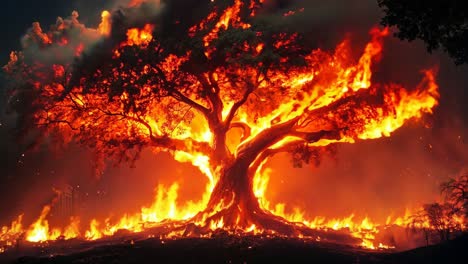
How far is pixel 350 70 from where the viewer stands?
27.4 m

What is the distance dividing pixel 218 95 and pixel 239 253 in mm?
11460

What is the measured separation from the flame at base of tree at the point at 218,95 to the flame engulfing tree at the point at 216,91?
68mm

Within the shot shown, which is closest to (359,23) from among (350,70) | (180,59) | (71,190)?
(350,70)

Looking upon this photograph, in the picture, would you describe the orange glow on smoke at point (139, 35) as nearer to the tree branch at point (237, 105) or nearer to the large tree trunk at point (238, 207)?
the tree branch at point (237, 105)

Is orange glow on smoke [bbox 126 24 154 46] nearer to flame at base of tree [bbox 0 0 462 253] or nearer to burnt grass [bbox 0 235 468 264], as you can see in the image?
flame at base of tree [bbox 0 0 462 253]

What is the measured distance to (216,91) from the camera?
27.9 meters

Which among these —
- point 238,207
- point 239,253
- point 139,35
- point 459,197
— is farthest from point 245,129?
point 459,197

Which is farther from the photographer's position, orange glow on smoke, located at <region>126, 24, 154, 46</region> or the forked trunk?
the forked trunk

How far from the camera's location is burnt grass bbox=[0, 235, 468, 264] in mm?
17491

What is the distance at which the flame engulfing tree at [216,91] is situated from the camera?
2491cm

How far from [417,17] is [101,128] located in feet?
65.2

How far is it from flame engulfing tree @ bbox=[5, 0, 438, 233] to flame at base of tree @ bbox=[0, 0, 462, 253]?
7cm

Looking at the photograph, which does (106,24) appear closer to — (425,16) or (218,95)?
(218,95)

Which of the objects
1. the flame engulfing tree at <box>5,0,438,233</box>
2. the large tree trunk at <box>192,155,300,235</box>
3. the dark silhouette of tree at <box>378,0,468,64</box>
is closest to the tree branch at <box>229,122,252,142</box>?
the flame engulfing tree at <box>5,0,438,233</box>
